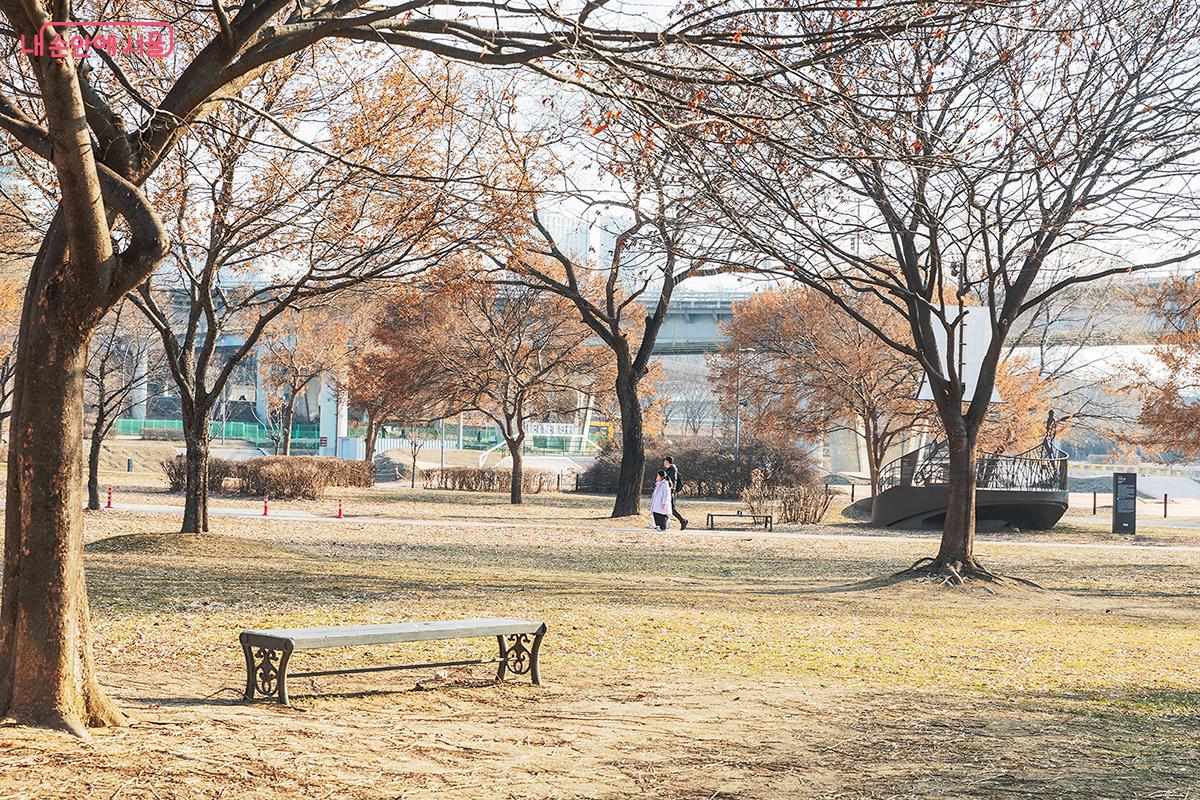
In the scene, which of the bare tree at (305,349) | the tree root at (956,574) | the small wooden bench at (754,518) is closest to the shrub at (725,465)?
the small wooden bench at (754,518)

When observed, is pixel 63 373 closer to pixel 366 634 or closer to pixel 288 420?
pixel 366 634

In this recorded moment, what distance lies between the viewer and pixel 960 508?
1683 centimetres

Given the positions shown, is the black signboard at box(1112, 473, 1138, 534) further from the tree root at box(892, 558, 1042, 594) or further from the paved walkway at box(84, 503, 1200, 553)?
the tree root at box(892, 558, 1042, 594)

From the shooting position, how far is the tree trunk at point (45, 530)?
5.83 meters

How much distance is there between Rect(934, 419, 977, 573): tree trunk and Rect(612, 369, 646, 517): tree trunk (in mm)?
14514

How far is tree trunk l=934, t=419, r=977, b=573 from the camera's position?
16828 millimetres

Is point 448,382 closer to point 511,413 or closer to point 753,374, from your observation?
point 511,413

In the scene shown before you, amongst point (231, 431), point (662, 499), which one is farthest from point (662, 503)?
point (231, 431)

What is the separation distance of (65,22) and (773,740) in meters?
5.18

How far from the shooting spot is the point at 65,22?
5.63m

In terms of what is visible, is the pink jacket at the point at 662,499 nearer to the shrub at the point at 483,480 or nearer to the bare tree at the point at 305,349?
the shrub at the point at 483,480

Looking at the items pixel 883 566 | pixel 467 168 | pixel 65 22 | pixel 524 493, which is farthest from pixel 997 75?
pixel 524 493
